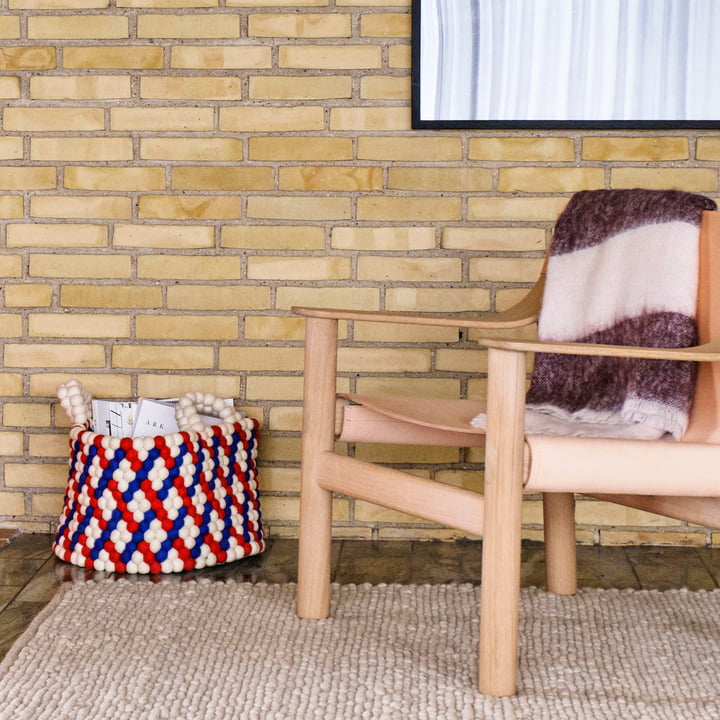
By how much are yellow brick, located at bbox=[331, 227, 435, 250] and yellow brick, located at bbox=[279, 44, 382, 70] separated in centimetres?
36

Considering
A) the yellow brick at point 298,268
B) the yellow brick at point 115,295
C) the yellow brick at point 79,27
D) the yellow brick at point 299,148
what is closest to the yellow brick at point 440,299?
the yellow brick at point 298,268

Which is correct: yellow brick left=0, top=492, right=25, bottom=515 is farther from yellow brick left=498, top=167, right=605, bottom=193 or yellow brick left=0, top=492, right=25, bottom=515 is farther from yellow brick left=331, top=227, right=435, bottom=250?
yellow brick left=498, top=167, right=605, bottom=193

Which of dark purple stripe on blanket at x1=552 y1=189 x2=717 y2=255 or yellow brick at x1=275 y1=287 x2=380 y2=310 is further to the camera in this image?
yellow brick at x1=275 y1=287 x2=380 y2=310

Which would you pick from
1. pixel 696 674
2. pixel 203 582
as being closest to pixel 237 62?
pixel 203 582

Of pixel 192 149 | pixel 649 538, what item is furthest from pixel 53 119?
pixel 649 538

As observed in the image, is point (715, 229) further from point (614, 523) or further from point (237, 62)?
point (237, 62)

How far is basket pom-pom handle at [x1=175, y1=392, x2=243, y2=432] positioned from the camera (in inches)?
82.2

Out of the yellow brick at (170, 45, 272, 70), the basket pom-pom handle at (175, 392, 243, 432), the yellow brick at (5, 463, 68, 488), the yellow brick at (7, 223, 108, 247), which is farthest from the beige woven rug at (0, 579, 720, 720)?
the yellow brick at (170, 45, 272, 70)

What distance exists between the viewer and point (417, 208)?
222cm

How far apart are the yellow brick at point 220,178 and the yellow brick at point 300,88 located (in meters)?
0.17

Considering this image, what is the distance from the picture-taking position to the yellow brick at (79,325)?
7.48 feet

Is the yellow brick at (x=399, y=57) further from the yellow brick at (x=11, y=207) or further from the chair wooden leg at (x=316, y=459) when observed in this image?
the yellow brick at (x=11, y=207)

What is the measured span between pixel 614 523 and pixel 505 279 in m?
0.62

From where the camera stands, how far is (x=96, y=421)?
7.26 feet
